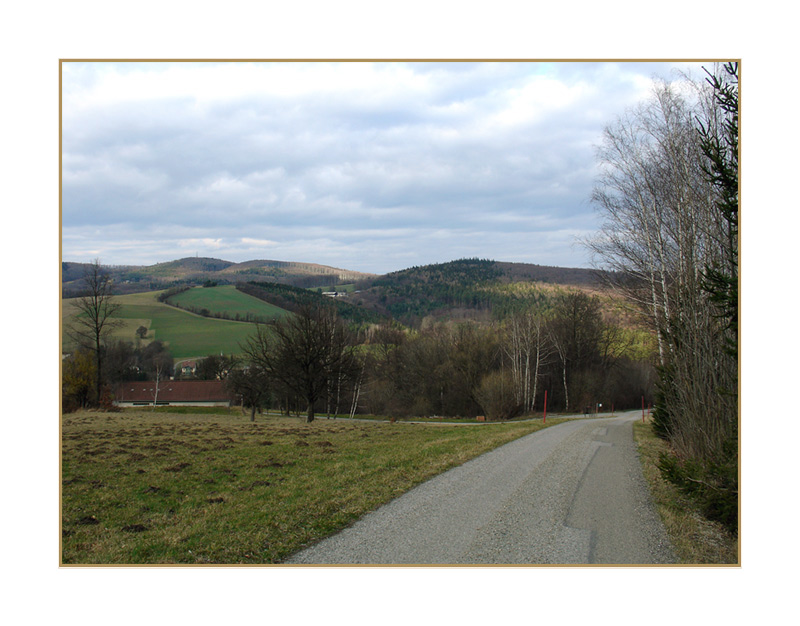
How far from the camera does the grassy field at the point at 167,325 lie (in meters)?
7.48

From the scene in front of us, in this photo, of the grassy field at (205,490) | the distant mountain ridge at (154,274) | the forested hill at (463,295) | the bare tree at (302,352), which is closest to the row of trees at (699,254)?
the grassy field at (205,490)

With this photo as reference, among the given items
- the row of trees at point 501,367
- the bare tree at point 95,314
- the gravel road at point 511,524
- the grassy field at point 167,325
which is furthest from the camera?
the row of trees at point 501,367

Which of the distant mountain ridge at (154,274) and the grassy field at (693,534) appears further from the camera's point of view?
the distant mountain ridge at (154,274)

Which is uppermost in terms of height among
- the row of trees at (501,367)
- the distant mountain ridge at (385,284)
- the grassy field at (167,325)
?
the distant mountain ridge at (385,284)

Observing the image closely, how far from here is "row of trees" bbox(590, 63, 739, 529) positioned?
4871 millimetres

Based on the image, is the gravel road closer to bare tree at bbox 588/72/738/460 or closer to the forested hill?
bare tree at bbox 588/72/738/460

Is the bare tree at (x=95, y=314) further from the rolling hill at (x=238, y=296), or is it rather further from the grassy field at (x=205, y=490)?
the grassy field at (x=205, y=490)

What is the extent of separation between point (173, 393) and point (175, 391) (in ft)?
1.71

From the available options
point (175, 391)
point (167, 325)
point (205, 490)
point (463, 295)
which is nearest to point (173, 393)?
point (175, 391)

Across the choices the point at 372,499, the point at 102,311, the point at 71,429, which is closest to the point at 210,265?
the point at 102,311

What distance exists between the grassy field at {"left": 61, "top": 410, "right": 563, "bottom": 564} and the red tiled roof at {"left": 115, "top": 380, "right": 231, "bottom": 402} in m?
0.48

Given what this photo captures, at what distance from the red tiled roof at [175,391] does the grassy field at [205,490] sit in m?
0.48

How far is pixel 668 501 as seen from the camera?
21.4 ft

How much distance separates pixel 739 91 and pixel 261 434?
14.9m
